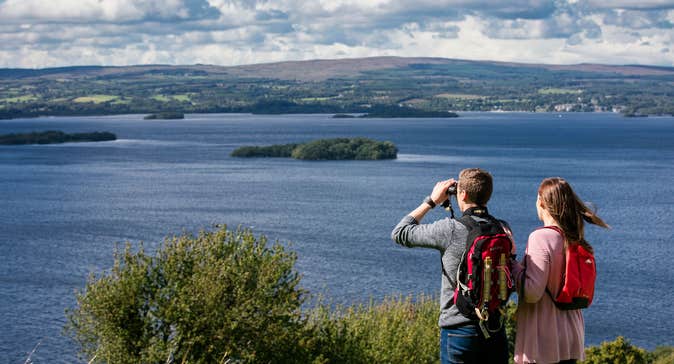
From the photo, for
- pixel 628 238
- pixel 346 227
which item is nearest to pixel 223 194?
pixel 346 227

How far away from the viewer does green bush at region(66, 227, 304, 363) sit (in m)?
14.5

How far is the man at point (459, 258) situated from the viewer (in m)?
5.73

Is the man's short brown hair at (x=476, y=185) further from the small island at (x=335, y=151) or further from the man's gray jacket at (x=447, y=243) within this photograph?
the small island at (x=335, y=151)

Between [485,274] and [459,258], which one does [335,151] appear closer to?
[459,258]

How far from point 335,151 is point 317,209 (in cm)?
4666

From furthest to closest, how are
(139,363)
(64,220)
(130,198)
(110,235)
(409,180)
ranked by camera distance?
(409,180)
(130,198)
(64,220)
(110,235)
(139,363)

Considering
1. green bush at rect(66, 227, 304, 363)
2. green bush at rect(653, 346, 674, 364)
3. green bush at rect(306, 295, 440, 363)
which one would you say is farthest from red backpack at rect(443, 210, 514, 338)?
green bush at rect(653, 346, 674, 364)

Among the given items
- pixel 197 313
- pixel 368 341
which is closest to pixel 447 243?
pixel 197 313

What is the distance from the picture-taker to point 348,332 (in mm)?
15844

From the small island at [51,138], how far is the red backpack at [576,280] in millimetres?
134844

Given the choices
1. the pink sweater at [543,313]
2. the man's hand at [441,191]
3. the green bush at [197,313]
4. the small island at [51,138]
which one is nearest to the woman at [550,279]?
the pink sweater at [543,313]

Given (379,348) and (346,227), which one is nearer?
(379,348)

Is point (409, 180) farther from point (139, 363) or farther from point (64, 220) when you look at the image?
point (139, 363)

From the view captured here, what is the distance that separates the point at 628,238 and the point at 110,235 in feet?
97.3
